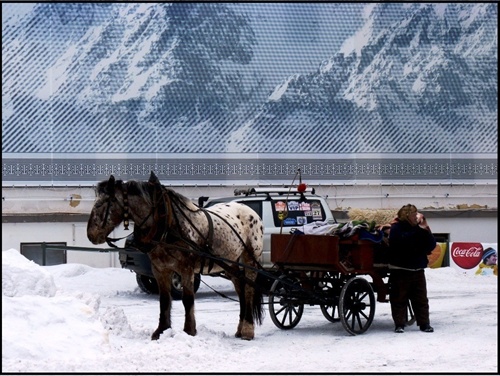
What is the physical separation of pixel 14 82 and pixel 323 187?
657 cm

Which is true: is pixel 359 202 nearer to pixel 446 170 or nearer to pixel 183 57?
pixel 446 170

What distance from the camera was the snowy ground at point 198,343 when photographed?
8.38m

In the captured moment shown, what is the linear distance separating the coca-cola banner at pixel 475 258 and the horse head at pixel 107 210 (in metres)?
10.7

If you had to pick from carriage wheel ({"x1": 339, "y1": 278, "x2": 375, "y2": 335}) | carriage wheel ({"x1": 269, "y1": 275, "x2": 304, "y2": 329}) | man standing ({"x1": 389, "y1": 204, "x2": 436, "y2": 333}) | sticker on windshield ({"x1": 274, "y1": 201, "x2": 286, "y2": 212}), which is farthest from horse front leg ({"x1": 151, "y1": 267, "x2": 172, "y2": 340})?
sticker on windshield ({"x1": 274, "y1": 201, "x2": 286, "y2": 212})

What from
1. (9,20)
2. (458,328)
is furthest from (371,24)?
(458,328)

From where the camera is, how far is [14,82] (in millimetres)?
20656

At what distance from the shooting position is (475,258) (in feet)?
62.5

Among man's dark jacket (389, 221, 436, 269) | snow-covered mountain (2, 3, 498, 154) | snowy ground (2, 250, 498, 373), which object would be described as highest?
snow-covered mountain (2, 3, 498, 154)

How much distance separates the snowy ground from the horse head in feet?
2.44

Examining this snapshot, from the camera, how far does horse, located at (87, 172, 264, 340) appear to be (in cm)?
951

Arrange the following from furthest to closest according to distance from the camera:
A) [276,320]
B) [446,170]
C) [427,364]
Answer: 1. [446,170]
2. [276,320]
3. [427,364]

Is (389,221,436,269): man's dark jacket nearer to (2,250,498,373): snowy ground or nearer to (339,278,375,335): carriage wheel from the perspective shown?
(339,278,375,335): carriage wheel

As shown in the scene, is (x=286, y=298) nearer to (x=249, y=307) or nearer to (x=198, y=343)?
(x=249, y=307)

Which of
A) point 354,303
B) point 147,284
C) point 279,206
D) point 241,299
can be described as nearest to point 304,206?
point 279,206
